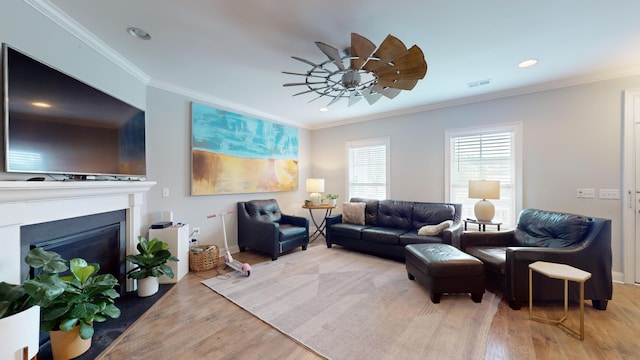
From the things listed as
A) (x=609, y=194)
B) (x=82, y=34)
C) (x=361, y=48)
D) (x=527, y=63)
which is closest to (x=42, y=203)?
(x=82, y=34)

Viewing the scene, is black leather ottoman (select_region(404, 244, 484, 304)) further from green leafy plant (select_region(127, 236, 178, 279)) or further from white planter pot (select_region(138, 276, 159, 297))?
white planter pot (select_region(138, 276, 159, 297))

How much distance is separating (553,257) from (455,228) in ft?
3.82

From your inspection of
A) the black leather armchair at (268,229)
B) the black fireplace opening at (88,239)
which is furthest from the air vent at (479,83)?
the black fireplace opening at (88,239)

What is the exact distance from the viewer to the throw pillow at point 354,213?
4.63m

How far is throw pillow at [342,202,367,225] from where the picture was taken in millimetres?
4633

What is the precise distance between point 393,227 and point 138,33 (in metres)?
4.25

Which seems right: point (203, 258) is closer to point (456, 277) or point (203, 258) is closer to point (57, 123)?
point (57, 123)

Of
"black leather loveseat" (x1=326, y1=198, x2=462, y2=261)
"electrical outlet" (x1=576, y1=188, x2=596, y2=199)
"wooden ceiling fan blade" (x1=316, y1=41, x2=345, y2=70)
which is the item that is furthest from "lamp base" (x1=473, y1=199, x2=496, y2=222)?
"wooden ceiling fan blade" (x1=316, y1=41, x2=345, y2=70)

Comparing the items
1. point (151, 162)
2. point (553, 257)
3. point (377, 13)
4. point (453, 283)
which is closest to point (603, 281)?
point (553, 257)

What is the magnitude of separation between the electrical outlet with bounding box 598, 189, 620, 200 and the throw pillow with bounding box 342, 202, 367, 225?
3174 millimetres

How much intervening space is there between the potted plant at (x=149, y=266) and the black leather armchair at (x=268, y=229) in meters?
1.48

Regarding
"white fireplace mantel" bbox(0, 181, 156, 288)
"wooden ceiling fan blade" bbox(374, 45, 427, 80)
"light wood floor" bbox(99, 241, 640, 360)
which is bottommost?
"light wood floor" bbox(99, 241, 640, 360)

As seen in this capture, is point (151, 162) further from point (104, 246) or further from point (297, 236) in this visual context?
point (297, 236)

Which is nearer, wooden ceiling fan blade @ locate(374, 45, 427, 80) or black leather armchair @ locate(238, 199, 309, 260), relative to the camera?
wooden ceiling fan blade @ locate(374, 45, 427, 80)
